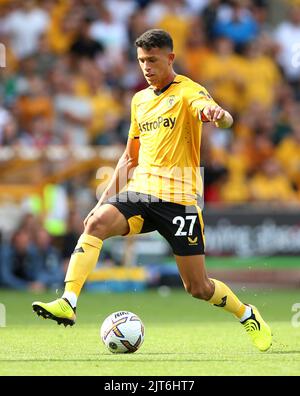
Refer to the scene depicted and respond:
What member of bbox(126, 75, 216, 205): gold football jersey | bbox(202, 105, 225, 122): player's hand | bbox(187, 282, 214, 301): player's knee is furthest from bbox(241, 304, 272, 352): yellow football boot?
bbox(202, 105, 225, 122): player's hand

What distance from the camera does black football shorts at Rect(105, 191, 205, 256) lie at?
28.5ft

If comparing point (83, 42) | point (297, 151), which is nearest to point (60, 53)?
point (83, 42)

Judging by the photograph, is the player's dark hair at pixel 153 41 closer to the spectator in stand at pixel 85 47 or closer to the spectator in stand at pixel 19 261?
the spectator in stand at pixel 19 261

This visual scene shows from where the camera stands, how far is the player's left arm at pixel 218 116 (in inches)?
307

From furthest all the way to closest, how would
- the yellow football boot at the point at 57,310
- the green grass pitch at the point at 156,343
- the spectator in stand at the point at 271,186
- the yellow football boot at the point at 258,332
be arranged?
the spectator in stand at the point at 271,186 < the yellow football boot at the point at 258,332 < the yellow football boot at the point at 57,310 < the green grass pitch at the point at 156,343

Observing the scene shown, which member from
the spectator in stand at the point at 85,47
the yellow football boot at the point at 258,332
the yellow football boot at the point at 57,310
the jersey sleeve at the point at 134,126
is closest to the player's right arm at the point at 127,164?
the jersey sleeve at the point at 134,126

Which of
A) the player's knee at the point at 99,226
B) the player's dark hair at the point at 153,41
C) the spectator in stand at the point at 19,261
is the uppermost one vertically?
the player's dark hair at the point at 153,41

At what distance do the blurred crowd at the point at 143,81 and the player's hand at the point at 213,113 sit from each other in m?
9.01

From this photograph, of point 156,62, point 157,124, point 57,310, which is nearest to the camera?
point 57,310

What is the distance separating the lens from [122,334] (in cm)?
861

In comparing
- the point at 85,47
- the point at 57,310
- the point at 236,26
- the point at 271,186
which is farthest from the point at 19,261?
the point at 57,310

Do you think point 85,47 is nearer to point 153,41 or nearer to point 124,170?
point 124,170

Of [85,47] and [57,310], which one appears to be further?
[85,47]

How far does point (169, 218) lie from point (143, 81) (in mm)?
11112
